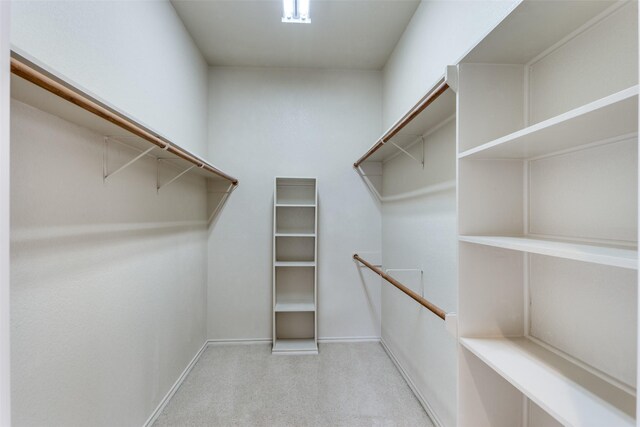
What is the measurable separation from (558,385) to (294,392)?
1.77 metres

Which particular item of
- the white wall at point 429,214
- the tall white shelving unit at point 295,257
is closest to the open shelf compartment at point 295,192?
the tall white shelving unit at point 295,257

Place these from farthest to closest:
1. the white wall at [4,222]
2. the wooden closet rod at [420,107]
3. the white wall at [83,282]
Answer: the wooden closet rod at [420,107] < the white wall at [83,282] < the white wall at [4,222]

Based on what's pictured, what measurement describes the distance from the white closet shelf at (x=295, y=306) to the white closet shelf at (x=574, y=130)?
7.03 feet

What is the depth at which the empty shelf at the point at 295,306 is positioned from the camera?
2726 millimetres

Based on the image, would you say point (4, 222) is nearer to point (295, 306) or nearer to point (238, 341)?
point (295, 306)

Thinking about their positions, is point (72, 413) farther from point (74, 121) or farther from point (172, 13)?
point (172, 13)

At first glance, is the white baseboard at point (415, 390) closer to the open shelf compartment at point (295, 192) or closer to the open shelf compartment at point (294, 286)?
the open shelf compartment at point (294, 286)

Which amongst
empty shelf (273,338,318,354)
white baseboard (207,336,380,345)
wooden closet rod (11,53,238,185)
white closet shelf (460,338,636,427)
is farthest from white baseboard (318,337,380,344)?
wooden closet rod (11,53,238,185)

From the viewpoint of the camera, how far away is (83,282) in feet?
3.91

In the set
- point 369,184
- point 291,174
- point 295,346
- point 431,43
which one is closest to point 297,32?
point 431,43

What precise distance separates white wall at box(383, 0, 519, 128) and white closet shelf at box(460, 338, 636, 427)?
1002 millimetres

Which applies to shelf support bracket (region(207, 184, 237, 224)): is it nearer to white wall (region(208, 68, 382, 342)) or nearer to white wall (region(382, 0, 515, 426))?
white wall (region(208, 68, 382, 342))

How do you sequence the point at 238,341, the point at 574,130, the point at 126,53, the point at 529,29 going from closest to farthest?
the point at 574,130 < the point at 529,29 < the point at 126,53 < the point at 238,341

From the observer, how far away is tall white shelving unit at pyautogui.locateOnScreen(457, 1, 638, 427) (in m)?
0.72
